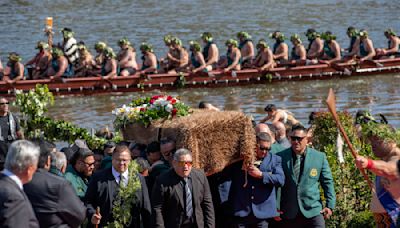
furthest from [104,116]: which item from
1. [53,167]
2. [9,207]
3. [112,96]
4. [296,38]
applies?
[9,207]

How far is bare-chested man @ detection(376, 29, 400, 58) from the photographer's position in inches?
1106

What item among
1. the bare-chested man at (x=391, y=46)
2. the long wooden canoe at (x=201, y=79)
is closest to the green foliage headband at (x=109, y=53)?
the long wooden canoe at (x=201, y=79)

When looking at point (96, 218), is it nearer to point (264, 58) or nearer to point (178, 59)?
point (178, 59)

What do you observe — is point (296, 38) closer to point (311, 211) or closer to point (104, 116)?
point (104, 116)

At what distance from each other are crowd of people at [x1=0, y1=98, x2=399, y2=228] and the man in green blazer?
11 millimetres

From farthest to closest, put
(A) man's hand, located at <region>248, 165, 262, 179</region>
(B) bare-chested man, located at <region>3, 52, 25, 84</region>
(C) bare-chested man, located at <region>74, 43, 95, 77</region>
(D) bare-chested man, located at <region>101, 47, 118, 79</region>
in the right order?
(C) bare-chested man, located at <region>74, 43, 95, 77</region>, (D) bare-chested man, located at <region>101, 47, 118, 79</region>, (B) bare-chested man, located at <region>3, 52, 25, 84</region>, (A) man's hand, located at <region>248, 165, 262, 179</region>

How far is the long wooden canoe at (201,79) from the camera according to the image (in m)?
25.0

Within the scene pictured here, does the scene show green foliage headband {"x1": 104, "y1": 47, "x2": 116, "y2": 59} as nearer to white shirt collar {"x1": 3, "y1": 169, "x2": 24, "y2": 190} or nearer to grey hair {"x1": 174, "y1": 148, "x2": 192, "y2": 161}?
grey hair {"x1": 174, "y1": 148, "x2": 192, "y2": 161}

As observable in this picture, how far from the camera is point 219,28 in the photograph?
3800 cm

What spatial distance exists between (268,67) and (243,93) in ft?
3.86

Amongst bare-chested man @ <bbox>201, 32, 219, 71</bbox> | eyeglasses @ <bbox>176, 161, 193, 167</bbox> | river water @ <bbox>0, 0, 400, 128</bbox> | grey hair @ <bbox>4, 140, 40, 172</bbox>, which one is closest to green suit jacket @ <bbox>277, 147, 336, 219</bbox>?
eyeglasses @ <bbox>176, 161, 193, 167</bbox>

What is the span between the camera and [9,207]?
23.7 feet

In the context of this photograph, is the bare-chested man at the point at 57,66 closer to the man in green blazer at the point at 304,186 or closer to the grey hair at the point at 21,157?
the man in green blazer at the point at 304,186

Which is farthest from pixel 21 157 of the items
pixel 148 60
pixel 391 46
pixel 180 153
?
pixel 391 46
